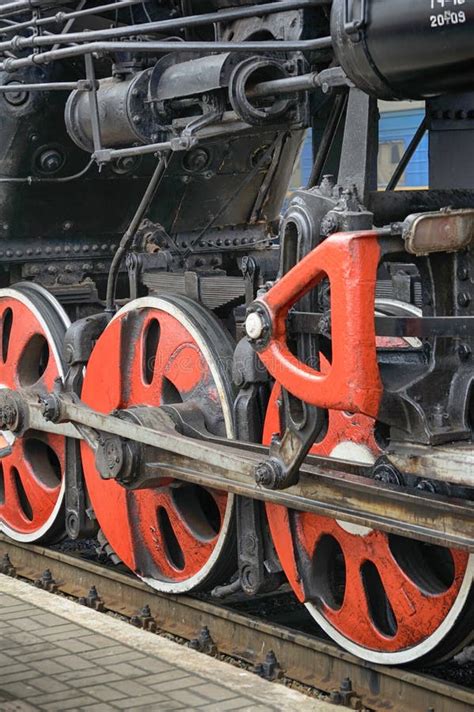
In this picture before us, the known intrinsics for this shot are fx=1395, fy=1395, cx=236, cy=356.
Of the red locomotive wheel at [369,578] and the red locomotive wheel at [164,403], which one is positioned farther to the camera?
the red locomotive wheel at [164,403]

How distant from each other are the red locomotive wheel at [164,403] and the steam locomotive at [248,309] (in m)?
0.01

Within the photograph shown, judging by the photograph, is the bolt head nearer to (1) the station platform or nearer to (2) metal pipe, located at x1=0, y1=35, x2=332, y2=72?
(2) metal pipe, located at x1=0, y1=35, x2=332, y2=72

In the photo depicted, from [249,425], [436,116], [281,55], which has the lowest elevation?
[249,425]

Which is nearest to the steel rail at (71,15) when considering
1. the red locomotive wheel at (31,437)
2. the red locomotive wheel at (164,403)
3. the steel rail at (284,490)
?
the red locomotive wheel at (164,403)

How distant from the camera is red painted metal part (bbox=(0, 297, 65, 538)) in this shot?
6504mm

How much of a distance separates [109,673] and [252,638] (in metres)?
0.59

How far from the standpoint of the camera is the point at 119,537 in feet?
19.4

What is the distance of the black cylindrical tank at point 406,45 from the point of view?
12.8 ft

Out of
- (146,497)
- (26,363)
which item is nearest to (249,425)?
(146,497)

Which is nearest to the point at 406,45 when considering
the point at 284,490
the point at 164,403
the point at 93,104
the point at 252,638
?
the point at 284,490

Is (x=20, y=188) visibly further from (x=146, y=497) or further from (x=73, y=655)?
(x=73, y=655)

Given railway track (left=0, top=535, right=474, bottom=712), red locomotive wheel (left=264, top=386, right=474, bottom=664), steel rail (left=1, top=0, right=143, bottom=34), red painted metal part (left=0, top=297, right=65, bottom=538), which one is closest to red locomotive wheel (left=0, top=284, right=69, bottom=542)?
red painted metal part (left=0, top=297, right=65, bottom=538)

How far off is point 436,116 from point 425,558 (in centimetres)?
146

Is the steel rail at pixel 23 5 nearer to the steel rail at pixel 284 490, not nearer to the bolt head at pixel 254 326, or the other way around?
the steel rail at pixel 284 490
